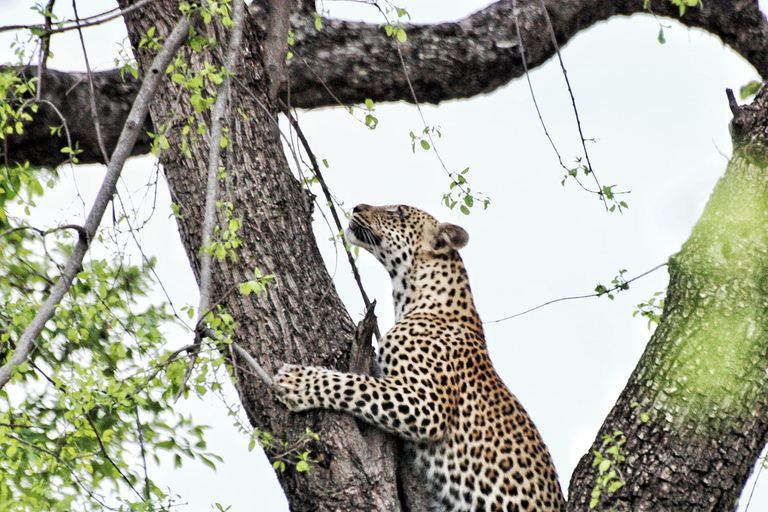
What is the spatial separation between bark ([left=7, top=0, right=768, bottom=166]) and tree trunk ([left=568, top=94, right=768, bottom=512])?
4103mm

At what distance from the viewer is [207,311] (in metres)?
3.72

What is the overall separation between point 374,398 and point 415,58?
13.3 feet

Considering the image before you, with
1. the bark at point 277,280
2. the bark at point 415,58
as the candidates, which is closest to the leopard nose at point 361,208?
the bark at point 415,58

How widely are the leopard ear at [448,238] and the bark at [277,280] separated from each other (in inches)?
64.6

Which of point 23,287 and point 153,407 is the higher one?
point 23,287

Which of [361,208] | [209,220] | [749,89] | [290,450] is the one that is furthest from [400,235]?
[209,220]

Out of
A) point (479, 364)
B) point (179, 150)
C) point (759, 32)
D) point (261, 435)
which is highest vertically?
point (759, 32)

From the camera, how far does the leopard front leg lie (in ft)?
15.6

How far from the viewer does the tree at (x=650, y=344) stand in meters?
3.94

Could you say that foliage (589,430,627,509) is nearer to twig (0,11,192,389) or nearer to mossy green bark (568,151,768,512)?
mossy green bark (568,151,768,512)

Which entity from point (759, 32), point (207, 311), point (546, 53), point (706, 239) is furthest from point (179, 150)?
point (759, 32)

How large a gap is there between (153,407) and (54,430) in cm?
76

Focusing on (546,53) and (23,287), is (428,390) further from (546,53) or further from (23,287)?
(546,53)

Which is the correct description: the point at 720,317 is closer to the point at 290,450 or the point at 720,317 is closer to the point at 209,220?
the point at 290,450
